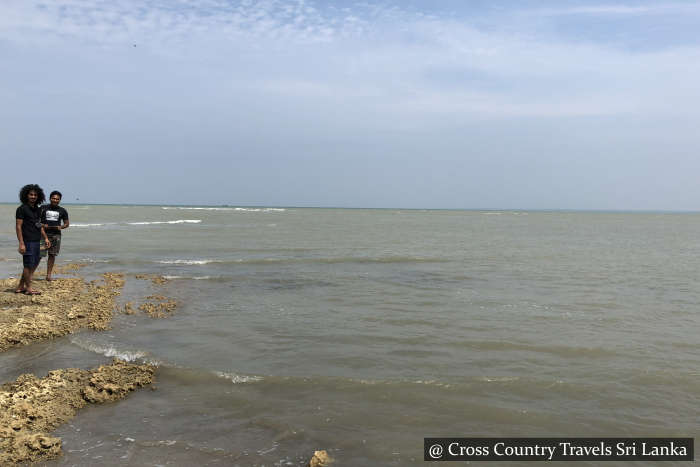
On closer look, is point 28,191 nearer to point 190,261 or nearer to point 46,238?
point 46,238

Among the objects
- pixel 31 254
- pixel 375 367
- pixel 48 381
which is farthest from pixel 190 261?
pixel 375 367

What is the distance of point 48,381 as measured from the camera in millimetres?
5098

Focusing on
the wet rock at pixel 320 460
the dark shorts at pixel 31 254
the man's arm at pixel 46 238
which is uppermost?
the man's arm at pixel 46 238

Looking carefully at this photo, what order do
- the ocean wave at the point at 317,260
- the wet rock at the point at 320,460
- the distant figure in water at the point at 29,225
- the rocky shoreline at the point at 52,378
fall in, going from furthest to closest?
the ocean wave at the point at 317,260 → the distant figure in water at the point at 29,225 → the rocky shoreline at the point at 52,378 → the wet rock at the point at 320,460

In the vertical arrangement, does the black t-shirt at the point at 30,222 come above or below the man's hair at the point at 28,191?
below

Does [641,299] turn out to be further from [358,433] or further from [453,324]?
[358,433]

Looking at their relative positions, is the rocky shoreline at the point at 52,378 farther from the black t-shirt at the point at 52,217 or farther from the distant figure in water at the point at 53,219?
the black t-shirt at the point at 52,217

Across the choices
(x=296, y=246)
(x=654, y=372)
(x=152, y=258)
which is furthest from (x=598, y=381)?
(x=296, y=246)

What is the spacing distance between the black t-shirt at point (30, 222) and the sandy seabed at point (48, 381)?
1.21 m

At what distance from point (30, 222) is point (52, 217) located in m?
1.29

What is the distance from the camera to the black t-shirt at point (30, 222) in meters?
8.62

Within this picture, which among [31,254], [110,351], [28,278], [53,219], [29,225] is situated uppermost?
[53,219]

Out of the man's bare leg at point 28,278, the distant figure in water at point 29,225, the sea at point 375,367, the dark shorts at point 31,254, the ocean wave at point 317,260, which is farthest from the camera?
the ocean wave at point 317,260

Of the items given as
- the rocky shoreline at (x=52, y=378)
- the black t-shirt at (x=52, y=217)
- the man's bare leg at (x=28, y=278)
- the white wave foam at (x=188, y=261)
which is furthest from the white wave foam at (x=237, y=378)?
the white wave foam at (x=188, y=261)
